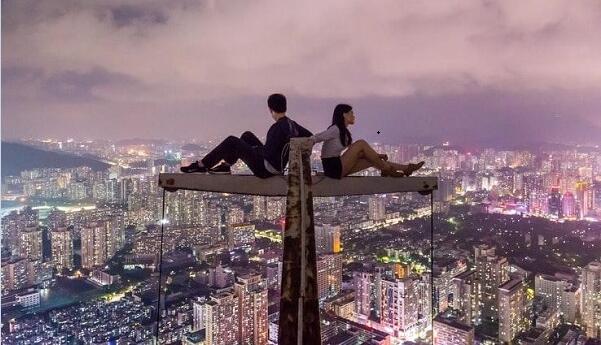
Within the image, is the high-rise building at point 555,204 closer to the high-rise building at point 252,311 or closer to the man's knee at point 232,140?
the high-rise building at point 252,311

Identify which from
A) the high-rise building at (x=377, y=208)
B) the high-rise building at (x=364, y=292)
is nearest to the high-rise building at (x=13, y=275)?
the high-rise building at (x=364, y=292)

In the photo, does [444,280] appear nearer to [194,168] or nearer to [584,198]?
[584,198]

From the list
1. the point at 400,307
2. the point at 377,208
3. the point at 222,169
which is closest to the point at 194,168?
the point at 222,169

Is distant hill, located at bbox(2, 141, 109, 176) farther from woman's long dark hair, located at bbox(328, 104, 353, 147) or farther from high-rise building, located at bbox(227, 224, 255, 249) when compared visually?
woman's long dark hair, located at bbox(328, 104, 353, 147)

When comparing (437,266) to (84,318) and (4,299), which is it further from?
(4,299)

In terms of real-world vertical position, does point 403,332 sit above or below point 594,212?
below

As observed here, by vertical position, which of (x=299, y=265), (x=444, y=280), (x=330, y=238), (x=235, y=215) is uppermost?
(x=299, y=265)

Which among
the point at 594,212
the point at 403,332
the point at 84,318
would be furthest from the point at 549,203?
the point at 84,318
